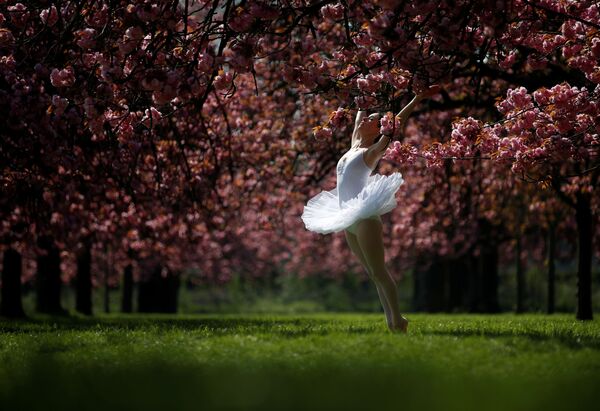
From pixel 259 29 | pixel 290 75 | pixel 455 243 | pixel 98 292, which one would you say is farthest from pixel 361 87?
pixel 98 292

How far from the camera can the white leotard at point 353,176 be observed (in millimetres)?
9789

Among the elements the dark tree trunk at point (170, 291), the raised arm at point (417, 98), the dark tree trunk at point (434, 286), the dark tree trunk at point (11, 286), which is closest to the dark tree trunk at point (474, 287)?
the dark tree trunk at point (434, 286)

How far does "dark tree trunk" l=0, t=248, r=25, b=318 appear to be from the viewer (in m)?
20.2

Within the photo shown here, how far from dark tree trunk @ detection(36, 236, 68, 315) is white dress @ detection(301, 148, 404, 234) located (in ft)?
46.9

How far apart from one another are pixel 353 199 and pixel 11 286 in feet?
43.6

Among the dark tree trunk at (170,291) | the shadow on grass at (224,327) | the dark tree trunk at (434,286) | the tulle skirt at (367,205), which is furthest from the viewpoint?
the dark tree trunk at (434,286)

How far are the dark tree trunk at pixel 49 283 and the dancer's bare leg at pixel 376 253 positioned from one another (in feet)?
49.9

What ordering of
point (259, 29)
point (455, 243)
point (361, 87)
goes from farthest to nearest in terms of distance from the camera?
point (455, 243) → point (361, 87) → point (259, 29)

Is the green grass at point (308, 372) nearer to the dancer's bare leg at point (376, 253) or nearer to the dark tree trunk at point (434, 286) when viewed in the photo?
the dancer's bare leg at point (376, 253)

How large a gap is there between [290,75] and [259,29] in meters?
0.75

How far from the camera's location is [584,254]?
17359 mm

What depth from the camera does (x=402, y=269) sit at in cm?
4550

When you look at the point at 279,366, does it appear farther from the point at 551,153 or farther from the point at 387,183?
the point at 551,153

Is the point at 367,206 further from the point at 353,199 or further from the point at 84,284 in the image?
the point at 84,284
